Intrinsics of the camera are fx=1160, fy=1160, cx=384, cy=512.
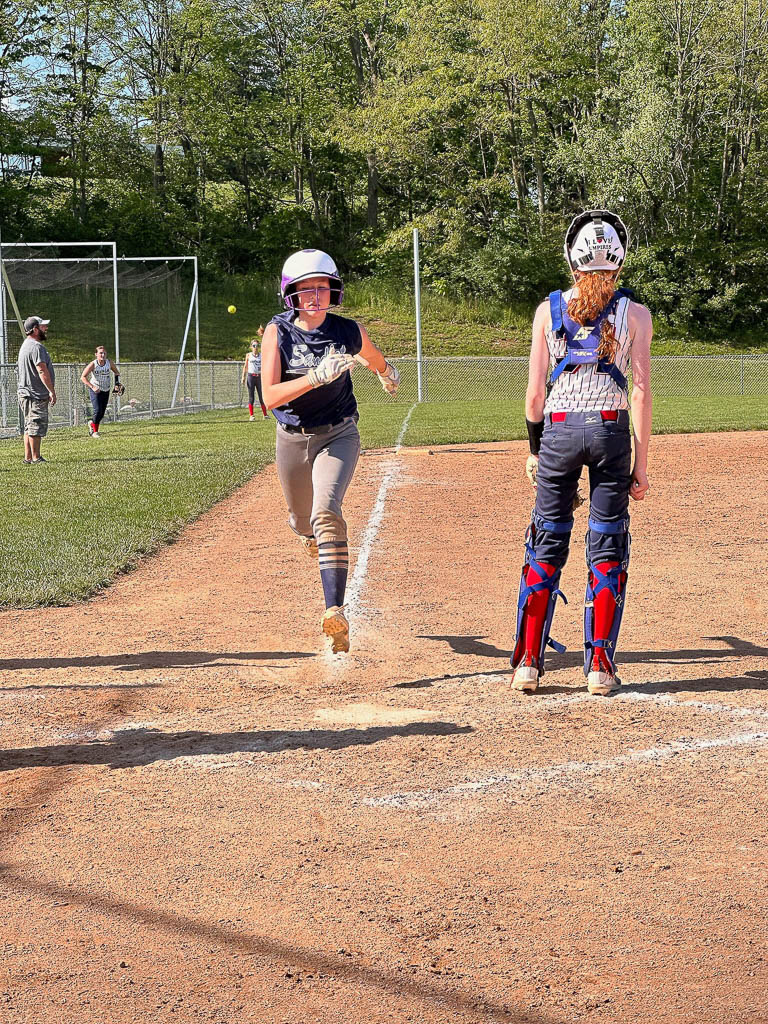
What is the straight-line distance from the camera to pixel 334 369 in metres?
5.21

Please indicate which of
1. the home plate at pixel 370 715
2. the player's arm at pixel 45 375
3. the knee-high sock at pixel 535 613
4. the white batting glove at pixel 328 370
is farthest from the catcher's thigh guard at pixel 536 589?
the player's arm at pixel 45 375

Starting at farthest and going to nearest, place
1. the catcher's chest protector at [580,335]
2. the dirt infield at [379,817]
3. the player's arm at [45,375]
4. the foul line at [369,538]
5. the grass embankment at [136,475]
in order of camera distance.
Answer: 1. the player's arm at [45,375]
2. the grass embankment at [136,475]
3. the foul line at [369,538]
4. the catcher's chest protector at [580,335]
5. the dirt infield at [379,817]

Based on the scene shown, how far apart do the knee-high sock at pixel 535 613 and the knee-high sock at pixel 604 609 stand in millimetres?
215

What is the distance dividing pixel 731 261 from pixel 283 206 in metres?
21.9

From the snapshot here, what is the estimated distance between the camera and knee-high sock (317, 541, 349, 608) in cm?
554

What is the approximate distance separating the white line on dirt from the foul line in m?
3.05

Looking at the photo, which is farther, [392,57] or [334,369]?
[392,57]

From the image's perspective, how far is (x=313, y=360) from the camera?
18.4 feet

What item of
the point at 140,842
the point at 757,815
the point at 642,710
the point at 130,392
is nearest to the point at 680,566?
the point at 642,710

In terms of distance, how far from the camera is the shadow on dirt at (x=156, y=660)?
5820mm

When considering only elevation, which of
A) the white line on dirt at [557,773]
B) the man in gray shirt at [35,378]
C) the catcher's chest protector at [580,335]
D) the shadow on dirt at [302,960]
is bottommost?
the white line on dirt at [557,773]

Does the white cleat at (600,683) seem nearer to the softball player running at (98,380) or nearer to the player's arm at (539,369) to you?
the player's arm at (539,369)

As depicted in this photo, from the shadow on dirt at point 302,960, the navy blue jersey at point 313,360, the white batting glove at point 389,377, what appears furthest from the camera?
the white batting glove at point 389,377

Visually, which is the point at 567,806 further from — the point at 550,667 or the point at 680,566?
the point at 680,566
